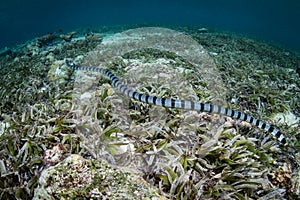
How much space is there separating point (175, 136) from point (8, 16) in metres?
89.1

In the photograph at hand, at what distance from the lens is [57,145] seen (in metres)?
2.98

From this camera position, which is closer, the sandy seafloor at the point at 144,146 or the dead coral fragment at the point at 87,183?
the dead coral fragment at the point at 87,183

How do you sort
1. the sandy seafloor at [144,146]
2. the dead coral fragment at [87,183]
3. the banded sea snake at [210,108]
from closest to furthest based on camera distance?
1. the dead coral fragment at [87,183]
2. the sandy seafloor at [144,146]
3. the banded sea snake at [210,108]

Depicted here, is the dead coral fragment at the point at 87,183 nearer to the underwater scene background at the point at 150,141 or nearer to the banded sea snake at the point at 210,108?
the underwater scene background at the point at 150,141

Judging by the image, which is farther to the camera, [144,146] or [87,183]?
[144,146]

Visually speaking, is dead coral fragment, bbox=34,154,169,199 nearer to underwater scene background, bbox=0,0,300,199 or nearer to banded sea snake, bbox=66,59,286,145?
underwater scene background, bbox=0,0,300,199

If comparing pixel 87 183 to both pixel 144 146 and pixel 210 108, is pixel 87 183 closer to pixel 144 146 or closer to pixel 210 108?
pixel 144 146

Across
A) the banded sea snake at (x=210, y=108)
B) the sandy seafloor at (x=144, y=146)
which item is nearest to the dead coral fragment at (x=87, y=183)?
the sandy seafloor at (x=144, y=146)

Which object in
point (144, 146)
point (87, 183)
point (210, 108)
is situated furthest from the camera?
point (210, 108)

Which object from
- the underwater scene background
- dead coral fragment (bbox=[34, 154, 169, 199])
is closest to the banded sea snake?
the underwater scene background

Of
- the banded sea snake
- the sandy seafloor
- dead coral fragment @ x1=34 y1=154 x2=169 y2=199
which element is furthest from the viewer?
the banded sea snake

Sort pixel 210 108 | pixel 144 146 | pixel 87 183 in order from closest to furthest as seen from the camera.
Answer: pixel 87 183 → pixel 144 146 → pixel 210 108

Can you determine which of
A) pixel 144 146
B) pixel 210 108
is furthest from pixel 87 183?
pixel 210 108

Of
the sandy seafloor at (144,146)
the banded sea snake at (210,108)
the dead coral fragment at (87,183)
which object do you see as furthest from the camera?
the banded sea snake at (210,108)
